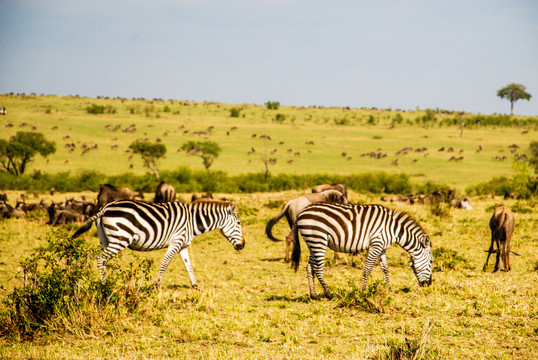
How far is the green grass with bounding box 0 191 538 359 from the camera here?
6.75m

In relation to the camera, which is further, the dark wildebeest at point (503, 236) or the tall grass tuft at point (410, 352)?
the dark wildebeest at point (503, 236)

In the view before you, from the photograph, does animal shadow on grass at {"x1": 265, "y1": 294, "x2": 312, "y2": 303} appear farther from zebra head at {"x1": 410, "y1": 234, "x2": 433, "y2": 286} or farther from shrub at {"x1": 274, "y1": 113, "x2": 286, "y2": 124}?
shrub at {"x1": 274, "y1": 113, "x2": 286, "y2": 124}

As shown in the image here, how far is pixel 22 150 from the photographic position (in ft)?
143

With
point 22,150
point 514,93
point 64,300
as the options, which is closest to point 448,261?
point 64,300

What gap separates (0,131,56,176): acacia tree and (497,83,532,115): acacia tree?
309ft

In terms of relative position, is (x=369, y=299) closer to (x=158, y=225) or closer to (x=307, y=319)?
(x=307, y=319)

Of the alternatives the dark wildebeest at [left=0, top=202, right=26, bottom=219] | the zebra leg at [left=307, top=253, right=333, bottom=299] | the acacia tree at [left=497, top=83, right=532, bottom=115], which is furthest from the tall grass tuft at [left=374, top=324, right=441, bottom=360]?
the acacia tree at [left=497, top=83, right=532, bottom=115]

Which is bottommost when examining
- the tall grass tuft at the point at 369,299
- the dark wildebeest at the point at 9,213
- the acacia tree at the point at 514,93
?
the dark wildebeest at the point at 9,213

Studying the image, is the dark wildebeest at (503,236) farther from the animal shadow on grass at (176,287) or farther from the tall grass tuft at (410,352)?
the animal shadow on grass at (176,287)

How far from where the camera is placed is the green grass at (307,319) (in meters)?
6.75

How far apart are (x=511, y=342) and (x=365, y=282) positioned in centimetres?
292

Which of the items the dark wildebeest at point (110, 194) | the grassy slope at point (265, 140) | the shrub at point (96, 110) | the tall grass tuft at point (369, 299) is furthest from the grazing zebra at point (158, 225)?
the shrub at point (96, 110)

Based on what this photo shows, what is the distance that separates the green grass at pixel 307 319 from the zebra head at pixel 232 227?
1.00m

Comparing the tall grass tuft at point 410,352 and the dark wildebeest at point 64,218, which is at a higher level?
A: the tall grass tuft at point 410,352
